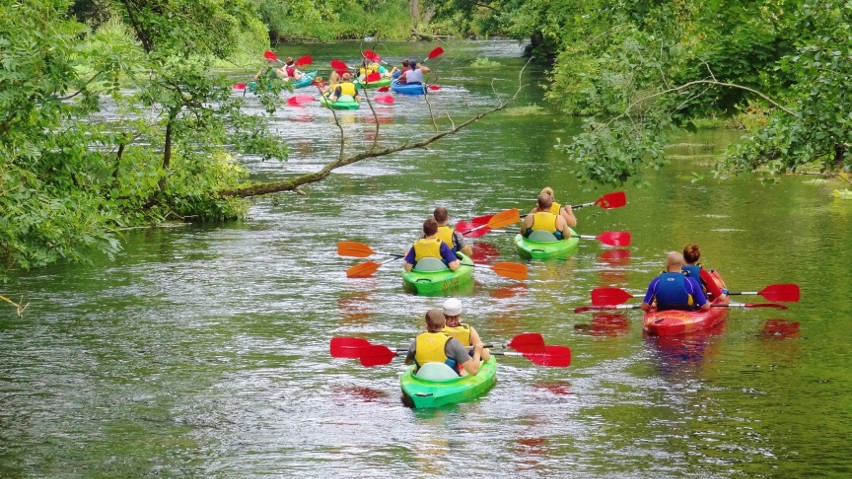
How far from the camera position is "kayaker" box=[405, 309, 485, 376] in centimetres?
1181

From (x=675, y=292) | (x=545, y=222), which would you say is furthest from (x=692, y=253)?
(x=545, y=222)

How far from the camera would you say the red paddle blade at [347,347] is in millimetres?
12555

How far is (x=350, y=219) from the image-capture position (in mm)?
22078

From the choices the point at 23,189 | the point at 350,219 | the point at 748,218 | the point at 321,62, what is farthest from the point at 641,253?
the point at 321,62

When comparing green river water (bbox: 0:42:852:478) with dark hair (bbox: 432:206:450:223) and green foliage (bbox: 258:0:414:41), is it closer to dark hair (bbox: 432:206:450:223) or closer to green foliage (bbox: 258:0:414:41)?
Answer: dark hair (bbox: 432:206:450:223)

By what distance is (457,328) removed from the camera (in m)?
12.3

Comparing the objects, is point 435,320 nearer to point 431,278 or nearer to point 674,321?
point 674,321

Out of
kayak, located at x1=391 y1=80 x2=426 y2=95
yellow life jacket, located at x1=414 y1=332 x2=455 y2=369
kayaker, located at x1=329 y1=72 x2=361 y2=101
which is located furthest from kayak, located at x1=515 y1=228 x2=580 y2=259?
kayak, located at x1=391 y1=80 x2=426 y2=95

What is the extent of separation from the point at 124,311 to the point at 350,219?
6.75 metres

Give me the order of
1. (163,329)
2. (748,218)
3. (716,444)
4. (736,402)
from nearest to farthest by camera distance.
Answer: (716,444) → (736,402) → (163,329) → (748,218)

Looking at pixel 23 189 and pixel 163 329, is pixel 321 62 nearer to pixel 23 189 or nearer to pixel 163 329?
pixel 163 329

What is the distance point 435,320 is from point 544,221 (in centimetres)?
753

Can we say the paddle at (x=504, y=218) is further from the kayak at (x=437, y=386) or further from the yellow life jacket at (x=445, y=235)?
the kayak at (x=437, y=386)

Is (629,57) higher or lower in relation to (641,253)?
higher
